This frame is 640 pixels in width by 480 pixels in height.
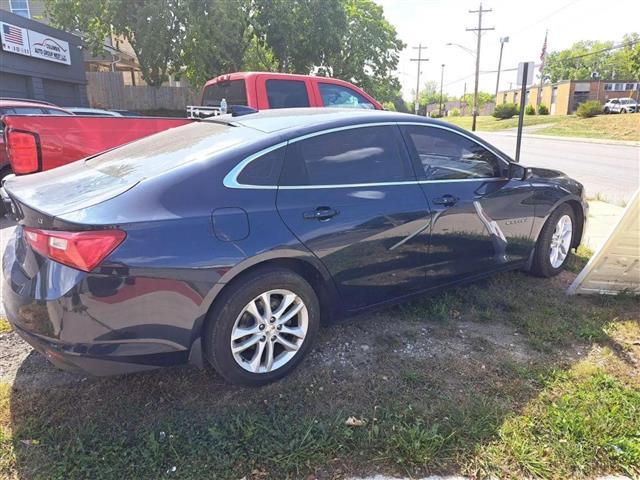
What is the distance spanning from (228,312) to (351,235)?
94 cm

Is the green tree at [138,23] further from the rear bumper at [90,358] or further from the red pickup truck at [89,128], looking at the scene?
the rear bumper at [90,358]

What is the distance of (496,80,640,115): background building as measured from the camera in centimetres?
6238

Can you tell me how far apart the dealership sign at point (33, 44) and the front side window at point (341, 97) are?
13.5 metres

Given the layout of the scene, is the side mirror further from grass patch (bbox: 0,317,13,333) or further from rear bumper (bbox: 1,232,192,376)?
grass patch (bbox: 0,317,13,333)

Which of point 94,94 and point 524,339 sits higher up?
point 94,94

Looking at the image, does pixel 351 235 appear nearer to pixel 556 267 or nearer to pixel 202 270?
pixel 202 270

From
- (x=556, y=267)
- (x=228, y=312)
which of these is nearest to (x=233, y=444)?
(x=228, y=312)

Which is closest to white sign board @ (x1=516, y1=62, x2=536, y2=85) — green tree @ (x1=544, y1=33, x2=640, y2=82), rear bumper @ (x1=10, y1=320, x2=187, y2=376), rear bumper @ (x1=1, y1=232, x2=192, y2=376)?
rear bumper @ (x1=1, y1=232, x2=192, y2=376)

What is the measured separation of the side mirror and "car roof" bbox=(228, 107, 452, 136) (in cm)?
84

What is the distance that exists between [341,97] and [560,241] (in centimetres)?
420

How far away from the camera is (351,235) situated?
3111 mm

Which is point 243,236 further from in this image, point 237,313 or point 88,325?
point 88,325

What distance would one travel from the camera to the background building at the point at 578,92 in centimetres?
6238

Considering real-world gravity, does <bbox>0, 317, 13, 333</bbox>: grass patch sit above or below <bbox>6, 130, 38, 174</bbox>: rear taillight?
below
